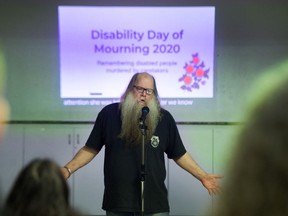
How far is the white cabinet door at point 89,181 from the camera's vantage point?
4879mm

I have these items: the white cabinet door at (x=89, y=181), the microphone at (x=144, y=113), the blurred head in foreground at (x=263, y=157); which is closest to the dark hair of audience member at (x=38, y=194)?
the blurred head in foreground at (x=263, y=157)

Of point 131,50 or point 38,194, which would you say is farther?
point 131,50

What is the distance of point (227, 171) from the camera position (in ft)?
2.29

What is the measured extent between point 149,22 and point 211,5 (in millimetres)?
710

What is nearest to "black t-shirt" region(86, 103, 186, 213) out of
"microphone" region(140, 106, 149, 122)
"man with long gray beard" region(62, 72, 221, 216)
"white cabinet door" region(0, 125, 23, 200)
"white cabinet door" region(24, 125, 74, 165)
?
"man with long gray beard" region(62, 72, 221, 216)

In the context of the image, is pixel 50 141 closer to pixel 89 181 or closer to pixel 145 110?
pixel 89 181

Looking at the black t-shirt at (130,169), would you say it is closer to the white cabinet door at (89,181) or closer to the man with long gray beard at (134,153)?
the man with long gray beard at (134,153)

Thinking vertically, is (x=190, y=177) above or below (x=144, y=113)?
below

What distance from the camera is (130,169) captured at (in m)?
2.69

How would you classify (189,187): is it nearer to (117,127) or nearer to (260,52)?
(260,52)

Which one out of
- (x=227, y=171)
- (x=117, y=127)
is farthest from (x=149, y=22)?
(x=227, y=171)

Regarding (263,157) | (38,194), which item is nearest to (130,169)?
(38,194)

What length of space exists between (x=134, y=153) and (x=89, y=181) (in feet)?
7.59

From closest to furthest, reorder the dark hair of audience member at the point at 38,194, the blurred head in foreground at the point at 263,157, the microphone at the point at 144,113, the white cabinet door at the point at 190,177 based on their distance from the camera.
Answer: the blurred head in foreground at the point at 263,157, the dark hair of audience member at the point at 38,194, the microphone at the point at 144,113, the white cabinet door at the point at 190,177
